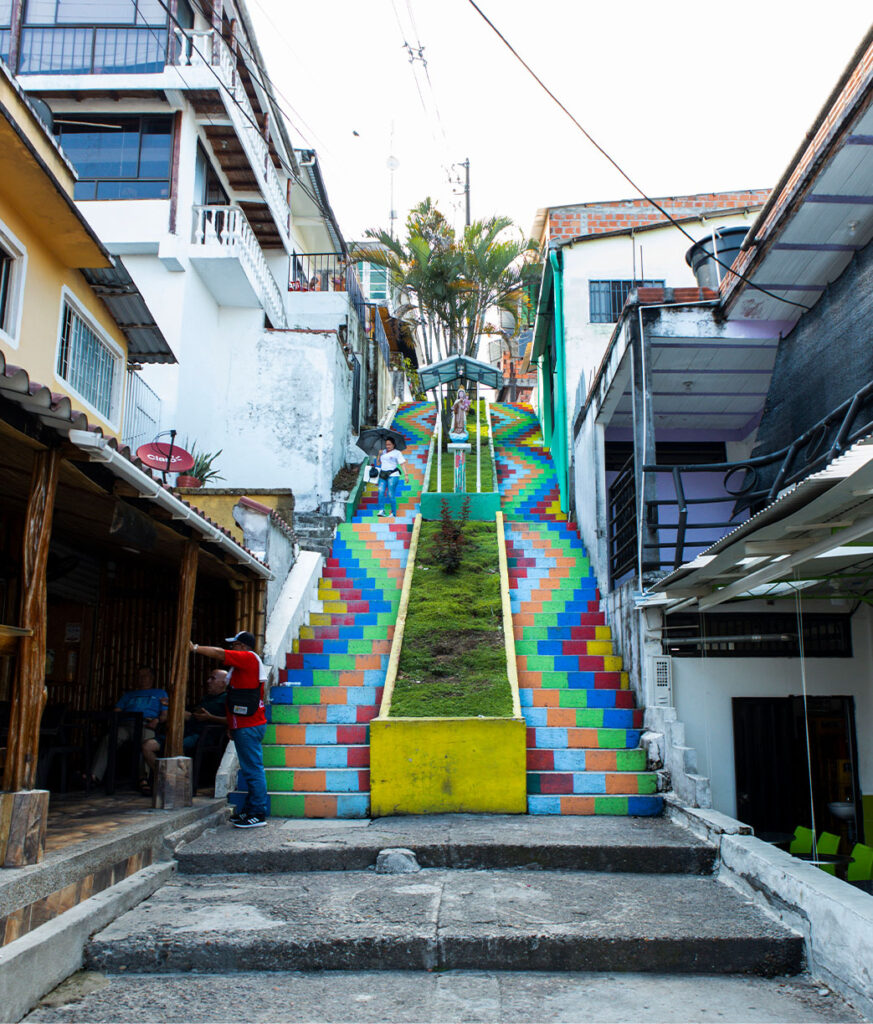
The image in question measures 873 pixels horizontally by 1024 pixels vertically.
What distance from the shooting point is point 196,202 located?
15266 millimetres


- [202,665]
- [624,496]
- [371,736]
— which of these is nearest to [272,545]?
[202,665]

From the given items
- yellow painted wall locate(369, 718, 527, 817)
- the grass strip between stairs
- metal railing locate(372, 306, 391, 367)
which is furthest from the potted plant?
metal railing locate(372, 306, 391, 367)

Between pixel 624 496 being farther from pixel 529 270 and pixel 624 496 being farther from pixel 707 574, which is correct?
pixel 529 270

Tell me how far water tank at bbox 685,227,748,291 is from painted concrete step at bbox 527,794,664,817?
5.76m

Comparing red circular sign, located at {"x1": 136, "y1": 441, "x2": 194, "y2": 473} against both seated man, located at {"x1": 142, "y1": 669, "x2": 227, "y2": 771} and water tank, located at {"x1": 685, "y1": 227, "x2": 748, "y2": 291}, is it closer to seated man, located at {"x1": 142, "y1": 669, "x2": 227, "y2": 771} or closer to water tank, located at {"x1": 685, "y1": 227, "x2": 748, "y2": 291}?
seated man, located at {"x1": 142, "y1": 669, "x2": 227, "y2": 771}

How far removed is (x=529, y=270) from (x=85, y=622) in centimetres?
1756

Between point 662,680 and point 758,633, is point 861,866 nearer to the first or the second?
point 662,680

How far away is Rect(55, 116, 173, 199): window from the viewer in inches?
578

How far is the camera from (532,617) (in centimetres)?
1073

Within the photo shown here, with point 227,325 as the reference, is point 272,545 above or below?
below

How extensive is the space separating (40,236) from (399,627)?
236 inches

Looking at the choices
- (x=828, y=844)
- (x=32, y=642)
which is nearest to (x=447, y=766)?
(x=828, y=844)

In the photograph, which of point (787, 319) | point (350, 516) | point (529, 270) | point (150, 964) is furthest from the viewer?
point (529, 270)

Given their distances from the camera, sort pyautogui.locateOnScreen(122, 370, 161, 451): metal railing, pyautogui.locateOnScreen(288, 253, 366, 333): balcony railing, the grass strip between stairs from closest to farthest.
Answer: the grass strip between stairs < pyautogui.locateOnScreen(122, 370, 161, 451): metal railing < pyautogui.locateOnScreen(288, 253, 366, 333): balcony railing
